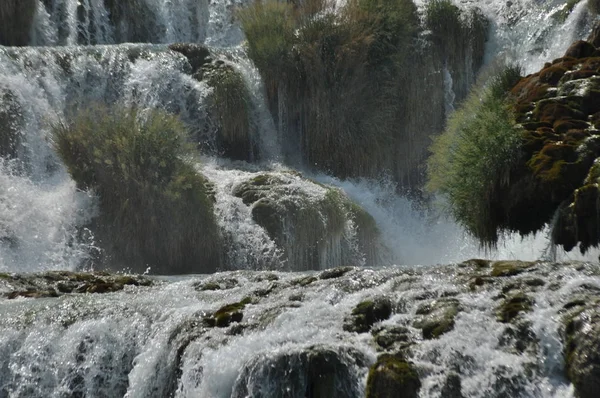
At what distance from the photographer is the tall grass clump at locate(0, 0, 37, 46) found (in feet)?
81.0

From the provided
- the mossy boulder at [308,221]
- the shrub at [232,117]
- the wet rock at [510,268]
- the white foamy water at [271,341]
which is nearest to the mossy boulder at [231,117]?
the shrub at [232,117]

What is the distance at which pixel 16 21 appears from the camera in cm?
2505

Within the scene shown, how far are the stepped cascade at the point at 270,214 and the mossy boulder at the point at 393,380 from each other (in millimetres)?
22

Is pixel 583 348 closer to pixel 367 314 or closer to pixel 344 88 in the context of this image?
pixel 367 314

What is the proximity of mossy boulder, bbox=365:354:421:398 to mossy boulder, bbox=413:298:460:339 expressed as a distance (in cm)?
66

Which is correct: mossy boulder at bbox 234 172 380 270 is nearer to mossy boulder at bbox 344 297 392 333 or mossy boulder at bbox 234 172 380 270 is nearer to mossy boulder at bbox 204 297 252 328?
mossy boulder at bbox 204 297 252 328

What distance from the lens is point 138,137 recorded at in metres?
19.4

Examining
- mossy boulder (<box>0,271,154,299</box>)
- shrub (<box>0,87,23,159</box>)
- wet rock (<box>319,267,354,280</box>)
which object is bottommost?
mossy boulder (<box>0,271,154,299</box>)

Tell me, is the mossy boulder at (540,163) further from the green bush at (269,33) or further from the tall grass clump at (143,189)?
the green bush at (269,33)

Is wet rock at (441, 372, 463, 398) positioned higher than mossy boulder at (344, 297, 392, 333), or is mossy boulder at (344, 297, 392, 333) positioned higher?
mossy boulder at (344, 297, 392, 333)

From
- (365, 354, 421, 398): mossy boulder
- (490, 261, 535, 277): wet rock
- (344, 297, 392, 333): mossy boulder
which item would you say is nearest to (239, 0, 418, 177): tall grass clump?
(490, 261, 535, 277): wet rock

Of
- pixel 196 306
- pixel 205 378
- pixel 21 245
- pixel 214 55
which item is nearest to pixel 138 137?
pixel 21 245

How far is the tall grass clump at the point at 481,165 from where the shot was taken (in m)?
15.4

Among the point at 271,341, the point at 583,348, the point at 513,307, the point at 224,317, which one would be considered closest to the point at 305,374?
the point at 271,341
